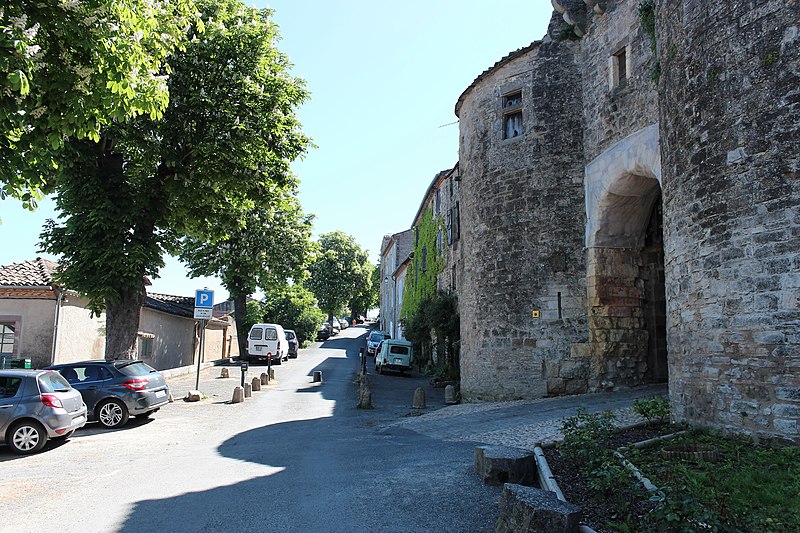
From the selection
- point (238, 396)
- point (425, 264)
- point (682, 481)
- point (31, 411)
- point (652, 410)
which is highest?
point (425, 264)

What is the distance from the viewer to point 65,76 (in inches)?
304

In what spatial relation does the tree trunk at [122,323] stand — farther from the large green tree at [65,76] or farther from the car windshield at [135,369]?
the large green tree at [65,76]

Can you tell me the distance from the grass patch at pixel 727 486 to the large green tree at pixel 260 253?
2384cm

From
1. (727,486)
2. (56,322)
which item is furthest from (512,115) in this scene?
(56,322)

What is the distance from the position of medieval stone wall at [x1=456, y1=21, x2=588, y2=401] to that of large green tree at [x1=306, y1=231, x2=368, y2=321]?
5303 cm

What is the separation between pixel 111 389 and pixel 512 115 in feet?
38.4

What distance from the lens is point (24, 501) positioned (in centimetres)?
686

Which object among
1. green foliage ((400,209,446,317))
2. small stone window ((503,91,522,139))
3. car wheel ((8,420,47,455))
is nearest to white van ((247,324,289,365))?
green foliage ((400,209,446,317))

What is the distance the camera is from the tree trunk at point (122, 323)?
1488cm

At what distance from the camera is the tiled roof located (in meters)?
19.3

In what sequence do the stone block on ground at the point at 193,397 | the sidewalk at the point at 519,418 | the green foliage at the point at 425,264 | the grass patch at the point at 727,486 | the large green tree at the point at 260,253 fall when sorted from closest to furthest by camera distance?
the grass patch at the point at 727,486 < the sidewalk at the point at 519,418 < the stone block on ground at the point at 193,397 < the large green tree at the point at 260,253 < the green foliage at the point at 425,264

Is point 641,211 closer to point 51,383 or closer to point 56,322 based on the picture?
point 51,383

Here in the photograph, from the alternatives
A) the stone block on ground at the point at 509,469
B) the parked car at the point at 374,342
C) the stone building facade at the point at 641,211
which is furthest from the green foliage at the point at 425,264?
the stone block on ground at the point at 509,469

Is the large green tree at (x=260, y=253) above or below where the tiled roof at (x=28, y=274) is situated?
above
